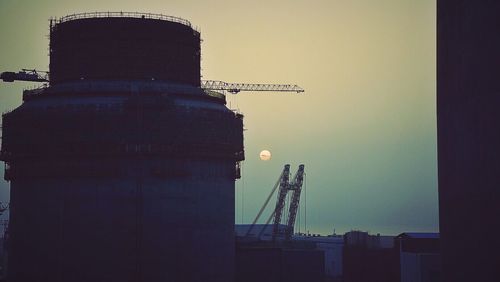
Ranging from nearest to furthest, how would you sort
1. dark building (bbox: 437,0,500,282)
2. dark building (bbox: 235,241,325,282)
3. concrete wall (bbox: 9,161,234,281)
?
dark building (bbox: 437,0,500,282) → concrete wall (bbox: 9,161,234,281) → dark building (bbox: 235,241,325,282)

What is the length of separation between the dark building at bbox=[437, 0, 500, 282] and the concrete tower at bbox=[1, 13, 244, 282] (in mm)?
50825

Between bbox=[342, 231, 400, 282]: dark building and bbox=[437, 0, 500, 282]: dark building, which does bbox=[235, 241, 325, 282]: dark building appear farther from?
bbox=[437, 0, 500, 282]: dark building

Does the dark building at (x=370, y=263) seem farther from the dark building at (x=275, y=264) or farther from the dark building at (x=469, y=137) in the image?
the dark building at (x=469, y=137)

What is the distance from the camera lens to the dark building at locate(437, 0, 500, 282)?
3562cm

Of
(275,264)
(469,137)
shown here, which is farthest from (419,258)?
(469,137)

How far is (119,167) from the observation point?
88.2 metres

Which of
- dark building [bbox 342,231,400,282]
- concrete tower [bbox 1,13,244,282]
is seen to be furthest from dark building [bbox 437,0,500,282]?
dark building [bbox 342,231,400,282]

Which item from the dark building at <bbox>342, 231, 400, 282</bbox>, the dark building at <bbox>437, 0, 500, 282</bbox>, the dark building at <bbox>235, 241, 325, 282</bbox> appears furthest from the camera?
the dark building at <bbox>342, 231, 400, 282</bbox>

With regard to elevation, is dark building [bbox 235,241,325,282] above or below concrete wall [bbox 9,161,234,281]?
below

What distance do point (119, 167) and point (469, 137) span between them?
56097 millimetres

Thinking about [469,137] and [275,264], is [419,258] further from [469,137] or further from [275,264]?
[469,137]

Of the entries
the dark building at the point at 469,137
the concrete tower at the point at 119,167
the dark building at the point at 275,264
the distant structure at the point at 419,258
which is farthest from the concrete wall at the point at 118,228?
the dark building at the point at 469,137

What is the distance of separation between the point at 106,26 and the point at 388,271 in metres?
59.3

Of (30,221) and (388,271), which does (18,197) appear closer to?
(30,221)
